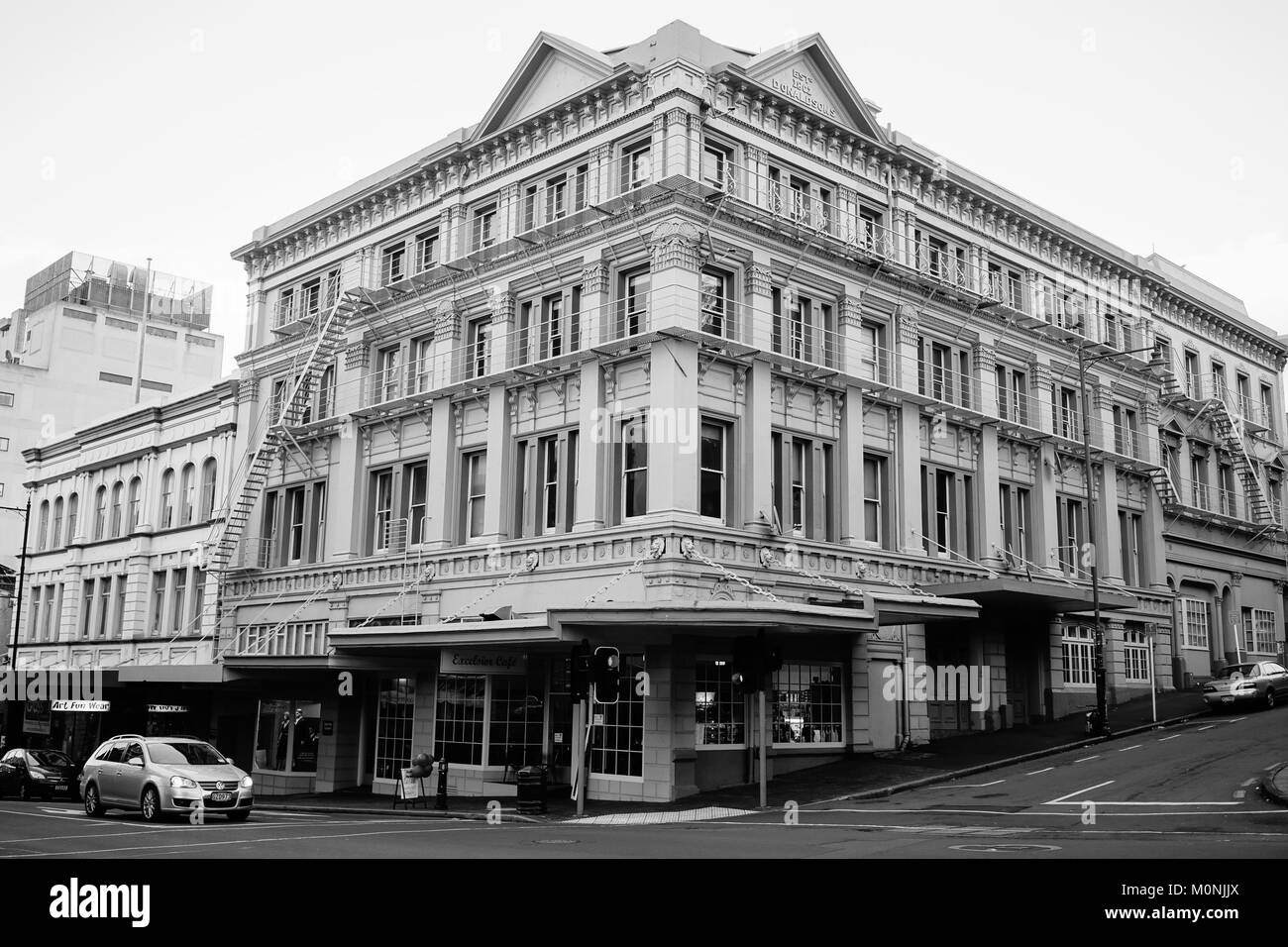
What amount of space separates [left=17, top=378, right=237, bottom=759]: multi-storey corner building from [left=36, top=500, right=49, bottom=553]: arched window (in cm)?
6

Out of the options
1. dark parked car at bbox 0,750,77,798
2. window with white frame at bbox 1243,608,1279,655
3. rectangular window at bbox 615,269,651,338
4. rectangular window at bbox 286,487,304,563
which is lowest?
dark parked car at bbox 0,750,77,798

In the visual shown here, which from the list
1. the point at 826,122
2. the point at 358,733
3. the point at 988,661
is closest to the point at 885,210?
the point at 826,122

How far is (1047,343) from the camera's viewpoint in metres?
40.2

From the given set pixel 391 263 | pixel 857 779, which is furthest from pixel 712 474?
pixel 391 263

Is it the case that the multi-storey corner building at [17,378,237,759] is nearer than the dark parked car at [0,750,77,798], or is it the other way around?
the dark parked car at [0,750,77,798]

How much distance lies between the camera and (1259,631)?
Result: 49250 millimetres

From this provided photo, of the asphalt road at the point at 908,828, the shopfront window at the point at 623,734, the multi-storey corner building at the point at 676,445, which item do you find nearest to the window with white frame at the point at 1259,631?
the multi-storey corner building at the point at 676,445

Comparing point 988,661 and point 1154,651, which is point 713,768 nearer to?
point 988,661

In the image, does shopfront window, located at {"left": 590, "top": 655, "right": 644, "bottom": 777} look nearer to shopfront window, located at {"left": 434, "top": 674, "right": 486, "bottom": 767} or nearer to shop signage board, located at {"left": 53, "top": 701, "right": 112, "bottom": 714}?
shopfront window, located at {"left": 434, "top": 674, "right": 486, "bottom": 767}

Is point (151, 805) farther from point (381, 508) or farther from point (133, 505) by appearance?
point (133, 505)

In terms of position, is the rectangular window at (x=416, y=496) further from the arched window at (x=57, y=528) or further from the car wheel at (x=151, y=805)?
the arched window at (x=57, y=528)

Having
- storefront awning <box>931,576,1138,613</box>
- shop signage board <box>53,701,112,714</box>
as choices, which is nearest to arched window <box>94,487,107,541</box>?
shop signage board <box>53,701,112,714</box>

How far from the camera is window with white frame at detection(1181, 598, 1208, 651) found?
45000 millimetres

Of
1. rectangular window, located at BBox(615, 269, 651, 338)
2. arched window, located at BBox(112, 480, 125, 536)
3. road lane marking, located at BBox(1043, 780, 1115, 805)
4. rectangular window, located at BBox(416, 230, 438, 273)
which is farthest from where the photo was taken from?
arched window, located at BBox(112, 480, 125, 536)
